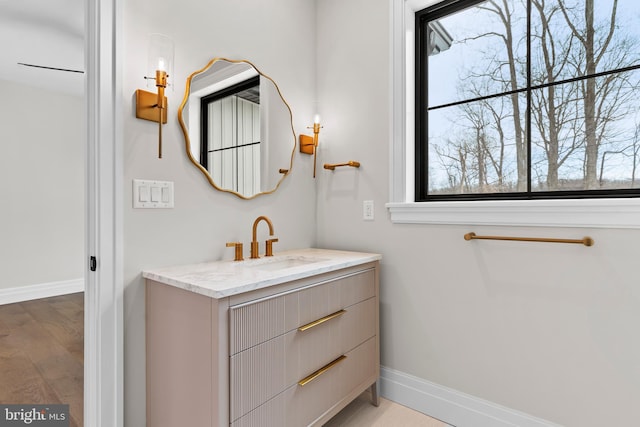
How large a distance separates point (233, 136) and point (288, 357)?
1147 mm

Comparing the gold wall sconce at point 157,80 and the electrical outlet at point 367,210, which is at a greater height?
the gold wall sconce at point 157,80

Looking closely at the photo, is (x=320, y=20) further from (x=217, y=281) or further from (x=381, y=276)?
(x=217, y=281)

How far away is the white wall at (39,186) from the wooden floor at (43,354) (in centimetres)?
54

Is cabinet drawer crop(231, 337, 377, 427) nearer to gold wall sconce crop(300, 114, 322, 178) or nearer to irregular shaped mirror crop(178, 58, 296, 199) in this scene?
irregular shaped mirror crop(178, 58, 296, 199)

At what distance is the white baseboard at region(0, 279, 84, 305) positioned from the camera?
3.91 m

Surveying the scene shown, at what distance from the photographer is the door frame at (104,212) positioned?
1354 millimetres

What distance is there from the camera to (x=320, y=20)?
7.62 ft

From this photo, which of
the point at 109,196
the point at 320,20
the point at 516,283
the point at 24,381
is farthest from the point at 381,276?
the point at 24,381

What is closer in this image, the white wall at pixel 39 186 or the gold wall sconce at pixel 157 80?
the gold wall sconce at pixel 157 80

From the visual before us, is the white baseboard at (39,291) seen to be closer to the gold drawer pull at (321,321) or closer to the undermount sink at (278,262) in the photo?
the undermount sink at (278,262)

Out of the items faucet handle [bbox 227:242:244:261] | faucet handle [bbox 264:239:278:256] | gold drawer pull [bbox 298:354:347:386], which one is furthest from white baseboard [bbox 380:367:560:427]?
faucet handle [bbox 227:242:244:261]

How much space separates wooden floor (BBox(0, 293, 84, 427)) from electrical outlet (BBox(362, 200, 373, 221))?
183 centimetres

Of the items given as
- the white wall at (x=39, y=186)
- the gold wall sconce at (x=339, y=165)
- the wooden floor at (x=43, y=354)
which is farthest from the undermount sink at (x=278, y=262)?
the white wall at (x=39, y=186)

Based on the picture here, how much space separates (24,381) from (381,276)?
2.27m
